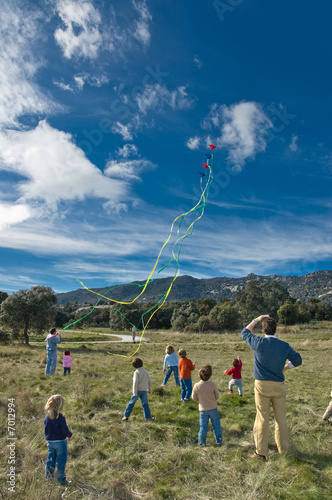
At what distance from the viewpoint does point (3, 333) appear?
99.9 feet

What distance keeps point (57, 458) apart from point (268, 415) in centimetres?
343

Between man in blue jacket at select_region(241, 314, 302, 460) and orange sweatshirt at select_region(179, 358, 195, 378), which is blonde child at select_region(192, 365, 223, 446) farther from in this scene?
orange sweatshirt at select_region(179, 358, 195, 378)

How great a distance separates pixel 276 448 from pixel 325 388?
6405mm

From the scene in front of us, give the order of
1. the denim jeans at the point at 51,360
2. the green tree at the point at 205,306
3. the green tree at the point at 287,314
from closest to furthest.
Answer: the denim jeans at the point at 51,360 → the green tree at the point at 287,314 → the green tree at the point at 205,306

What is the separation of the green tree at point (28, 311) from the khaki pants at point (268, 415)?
102ft

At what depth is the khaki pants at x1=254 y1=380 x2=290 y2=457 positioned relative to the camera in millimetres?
4688

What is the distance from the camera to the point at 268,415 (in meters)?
4.75

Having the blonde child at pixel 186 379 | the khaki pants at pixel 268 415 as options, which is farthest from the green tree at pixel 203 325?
the khaki pants at pixel 268 415

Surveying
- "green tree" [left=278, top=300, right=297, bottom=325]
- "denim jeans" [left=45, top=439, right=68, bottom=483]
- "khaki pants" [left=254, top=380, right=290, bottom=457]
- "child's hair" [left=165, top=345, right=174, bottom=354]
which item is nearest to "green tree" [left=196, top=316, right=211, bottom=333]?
"green tree" [left=278, top=300, right=297, bottom=325]

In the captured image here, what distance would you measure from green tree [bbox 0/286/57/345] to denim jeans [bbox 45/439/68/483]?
29.6 m

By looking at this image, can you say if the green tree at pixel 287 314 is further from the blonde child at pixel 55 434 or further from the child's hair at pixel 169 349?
the blonde child at pixel 55 434

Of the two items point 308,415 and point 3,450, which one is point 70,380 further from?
point 308,415

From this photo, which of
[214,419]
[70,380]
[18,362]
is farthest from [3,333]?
[214,419]

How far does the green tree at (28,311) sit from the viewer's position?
3098 cm
